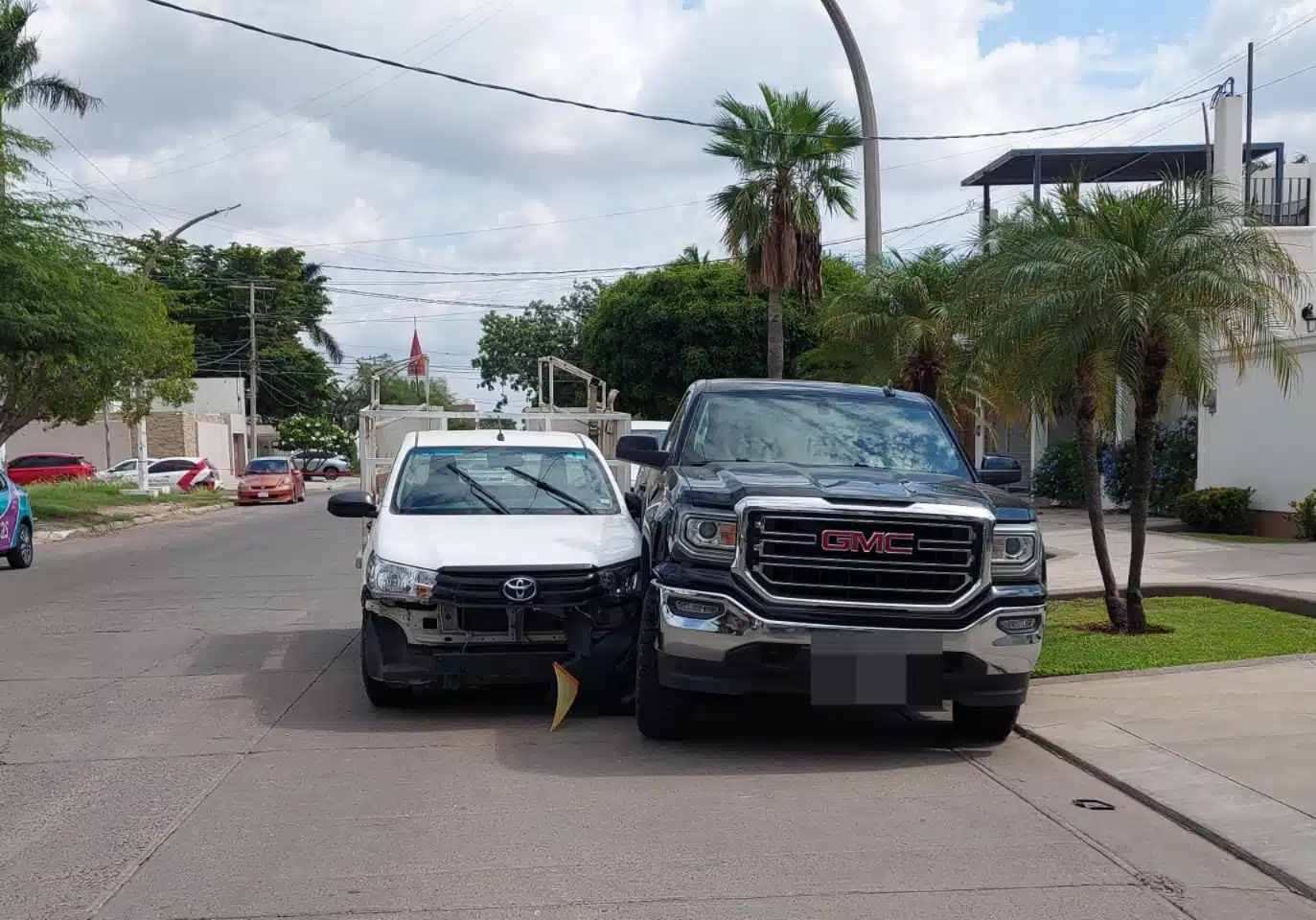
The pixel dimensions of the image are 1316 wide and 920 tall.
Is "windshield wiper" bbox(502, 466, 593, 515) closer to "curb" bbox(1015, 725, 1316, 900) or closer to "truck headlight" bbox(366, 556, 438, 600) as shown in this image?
"truck headlight" bbox(366, 556, 438, 600)

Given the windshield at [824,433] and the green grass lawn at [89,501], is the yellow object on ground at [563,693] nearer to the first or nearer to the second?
the windshield at [824,433]

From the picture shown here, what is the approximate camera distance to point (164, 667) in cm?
1071

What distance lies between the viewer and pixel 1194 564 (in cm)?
1653

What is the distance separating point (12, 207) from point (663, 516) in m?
20.0

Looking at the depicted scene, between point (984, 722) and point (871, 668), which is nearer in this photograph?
point (871, 668)

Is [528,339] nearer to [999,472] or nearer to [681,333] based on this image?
[681,333]

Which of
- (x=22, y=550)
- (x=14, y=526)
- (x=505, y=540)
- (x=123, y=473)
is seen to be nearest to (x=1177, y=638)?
(x=505, y=540)

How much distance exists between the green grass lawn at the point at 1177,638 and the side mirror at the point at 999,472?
173 cm

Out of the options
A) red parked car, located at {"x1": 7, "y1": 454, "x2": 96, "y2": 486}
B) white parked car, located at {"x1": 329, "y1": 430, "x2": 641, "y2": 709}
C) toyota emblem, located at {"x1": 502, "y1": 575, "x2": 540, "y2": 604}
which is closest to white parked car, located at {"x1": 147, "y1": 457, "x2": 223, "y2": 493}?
red parked car, located at {"x1": 7, "y1": 454, "x2": 96, "y2": 486}

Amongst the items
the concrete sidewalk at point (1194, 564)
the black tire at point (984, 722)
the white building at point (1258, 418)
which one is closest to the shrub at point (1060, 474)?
the white building at point (1258, 418)

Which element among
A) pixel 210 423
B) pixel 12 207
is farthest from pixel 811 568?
pixel 210 423

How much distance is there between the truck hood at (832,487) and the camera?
23.9ft

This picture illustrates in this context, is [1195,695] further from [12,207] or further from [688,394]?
[12,207]

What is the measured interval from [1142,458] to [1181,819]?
19.2 ft
